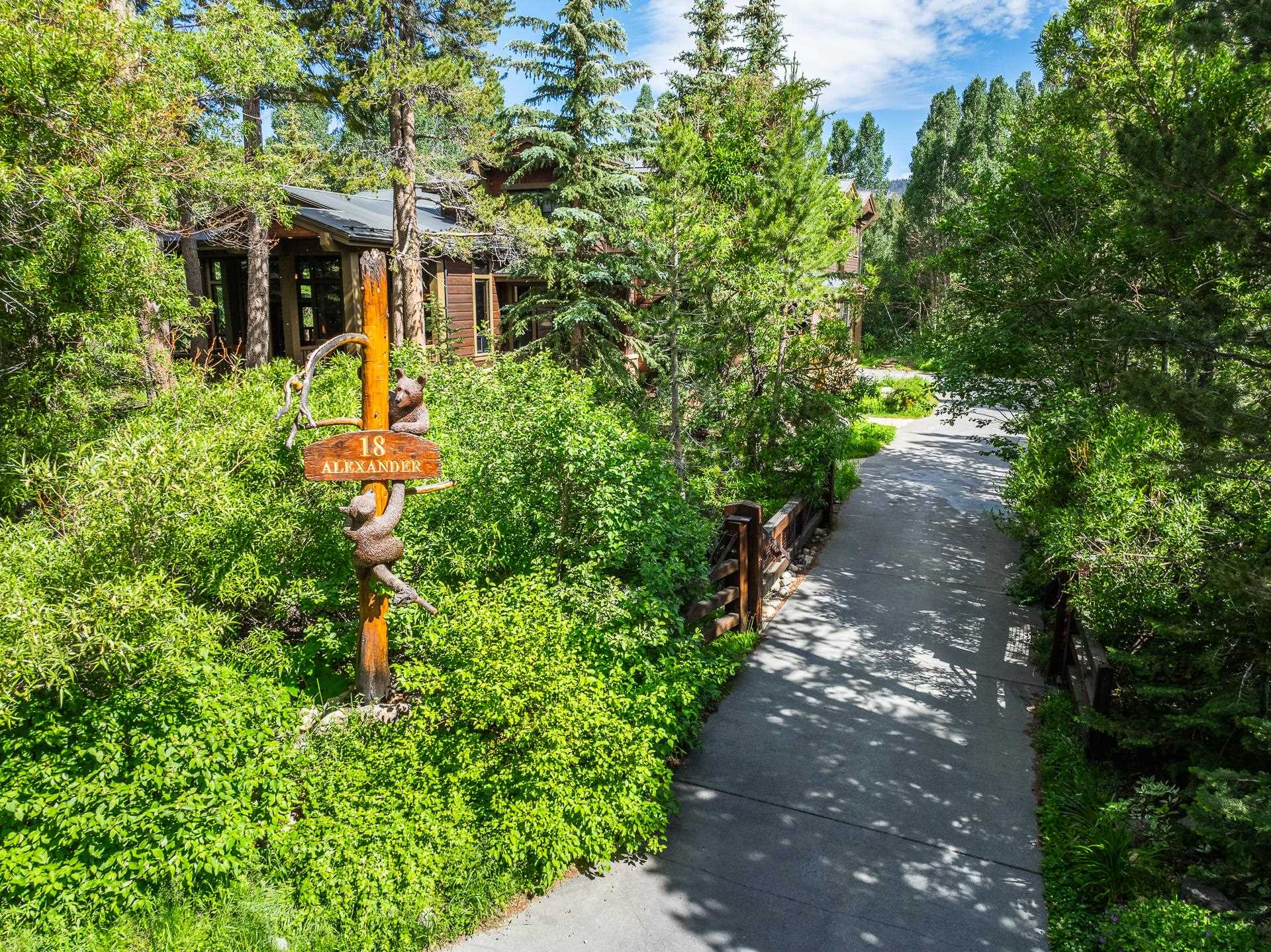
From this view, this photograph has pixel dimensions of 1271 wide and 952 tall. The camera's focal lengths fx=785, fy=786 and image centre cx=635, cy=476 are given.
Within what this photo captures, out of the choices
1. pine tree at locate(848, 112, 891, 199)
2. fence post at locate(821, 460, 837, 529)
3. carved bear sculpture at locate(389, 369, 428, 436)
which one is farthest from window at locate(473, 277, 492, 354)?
pine tree at locate(848, 112, 891, 199)

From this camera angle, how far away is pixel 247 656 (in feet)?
17.3

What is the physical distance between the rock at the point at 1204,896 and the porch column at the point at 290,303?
16.3 m

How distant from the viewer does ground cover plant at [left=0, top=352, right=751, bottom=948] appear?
13.5 feet

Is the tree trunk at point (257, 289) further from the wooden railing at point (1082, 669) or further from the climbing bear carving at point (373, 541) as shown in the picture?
the wooden railing at point (1082, 669)

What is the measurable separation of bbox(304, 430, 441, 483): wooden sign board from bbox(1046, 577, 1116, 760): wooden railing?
4999 millimetres

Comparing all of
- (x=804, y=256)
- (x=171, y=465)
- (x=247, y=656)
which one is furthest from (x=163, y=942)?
(x=804, y=256)

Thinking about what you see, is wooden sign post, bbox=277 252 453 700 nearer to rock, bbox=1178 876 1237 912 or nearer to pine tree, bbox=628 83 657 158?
rock, bbox=1178 876 1237 912

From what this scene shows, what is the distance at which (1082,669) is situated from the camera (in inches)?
247

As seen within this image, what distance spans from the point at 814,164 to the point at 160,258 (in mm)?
8108

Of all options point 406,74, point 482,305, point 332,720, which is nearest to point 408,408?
point 332,720

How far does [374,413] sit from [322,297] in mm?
13460

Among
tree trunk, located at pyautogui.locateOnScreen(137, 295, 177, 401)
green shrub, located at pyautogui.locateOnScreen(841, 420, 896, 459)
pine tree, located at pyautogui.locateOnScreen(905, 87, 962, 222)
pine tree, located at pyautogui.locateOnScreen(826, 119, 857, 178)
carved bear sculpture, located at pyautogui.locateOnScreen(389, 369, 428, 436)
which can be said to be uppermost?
pine tree, located at pyautogui.locateOnScreen(826, 119, 857, 178)

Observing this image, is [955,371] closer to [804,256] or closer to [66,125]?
[804,256]

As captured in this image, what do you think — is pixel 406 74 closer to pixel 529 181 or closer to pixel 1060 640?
pixel 529 181
